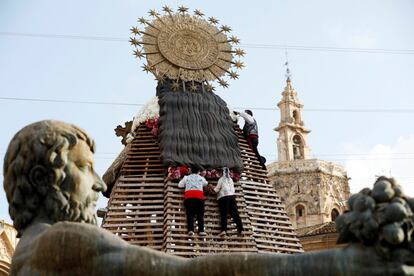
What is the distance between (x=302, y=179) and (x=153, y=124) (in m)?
34.5

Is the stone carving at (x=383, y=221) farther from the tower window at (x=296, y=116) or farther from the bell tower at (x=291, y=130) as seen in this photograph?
the tower window at (x=296, y=116)

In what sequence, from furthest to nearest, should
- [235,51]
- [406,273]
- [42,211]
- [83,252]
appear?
[235,51] < [42,211] < [83,252] < [406,273]

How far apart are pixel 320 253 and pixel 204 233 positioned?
10601 millimetres

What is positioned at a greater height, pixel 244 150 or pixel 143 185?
pixel 244 150

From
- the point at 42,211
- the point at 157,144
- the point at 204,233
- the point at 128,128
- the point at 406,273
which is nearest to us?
the point at 406,273

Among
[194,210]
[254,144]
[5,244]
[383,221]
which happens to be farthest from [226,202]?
[5,244]

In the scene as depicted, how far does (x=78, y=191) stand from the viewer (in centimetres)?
271

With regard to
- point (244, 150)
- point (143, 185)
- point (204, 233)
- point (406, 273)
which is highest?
point (244, 150)

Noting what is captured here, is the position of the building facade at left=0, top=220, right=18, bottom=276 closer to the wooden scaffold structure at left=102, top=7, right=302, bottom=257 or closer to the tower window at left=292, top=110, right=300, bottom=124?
the wooden scaffold structure at left=102, top=7, right=302, bottom=257

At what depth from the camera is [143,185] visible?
13.4 m

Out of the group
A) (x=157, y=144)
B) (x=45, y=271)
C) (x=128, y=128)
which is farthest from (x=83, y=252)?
(x=128, y=128)

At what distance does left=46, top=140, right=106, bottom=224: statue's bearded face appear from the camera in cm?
268

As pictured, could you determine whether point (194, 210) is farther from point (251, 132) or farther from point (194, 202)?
point (251, 132)

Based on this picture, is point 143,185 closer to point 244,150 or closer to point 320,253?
point 244,150
